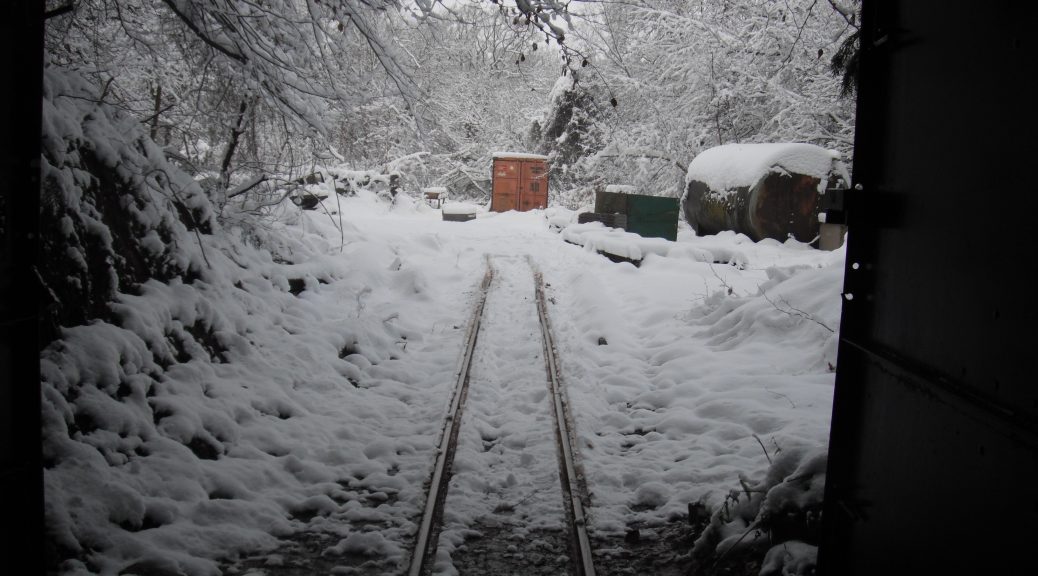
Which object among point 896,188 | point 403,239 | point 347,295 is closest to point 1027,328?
point 896,188

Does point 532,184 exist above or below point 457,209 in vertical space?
above

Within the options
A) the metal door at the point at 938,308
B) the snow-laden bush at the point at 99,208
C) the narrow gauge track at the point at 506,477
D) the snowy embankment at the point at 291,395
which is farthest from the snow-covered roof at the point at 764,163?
the metal door at the point at 938,308

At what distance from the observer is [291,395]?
6672mm

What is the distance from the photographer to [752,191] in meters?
17.5

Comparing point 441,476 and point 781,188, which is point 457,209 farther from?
point 441,476

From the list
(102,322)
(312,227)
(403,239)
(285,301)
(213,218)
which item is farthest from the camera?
(403,239)

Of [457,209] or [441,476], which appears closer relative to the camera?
[441,476]

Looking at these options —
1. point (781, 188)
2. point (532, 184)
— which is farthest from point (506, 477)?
point (532, 184)

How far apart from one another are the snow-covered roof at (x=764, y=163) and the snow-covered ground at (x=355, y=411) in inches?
287

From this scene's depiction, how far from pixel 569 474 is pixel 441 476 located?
0.96 m

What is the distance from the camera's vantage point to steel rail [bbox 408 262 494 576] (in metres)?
4.23

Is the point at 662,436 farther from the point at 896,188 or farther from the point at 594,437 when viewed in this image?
the point at 896,188

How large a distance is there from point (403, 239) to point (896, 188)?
1522 centimetres

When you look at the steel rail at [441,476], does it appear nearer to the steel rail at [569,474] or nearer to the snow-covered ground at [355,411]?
the snow-covered ground at [355,411]
